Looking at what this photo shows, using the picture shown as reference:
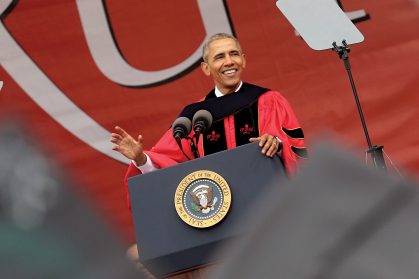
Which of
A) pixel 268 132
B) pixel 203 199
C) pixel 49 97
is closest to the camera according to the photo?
pixel 203 199

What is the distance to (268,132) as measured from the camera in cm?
233

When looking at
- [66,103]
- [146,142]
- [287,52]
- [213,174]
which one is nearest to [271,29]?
[287,52]

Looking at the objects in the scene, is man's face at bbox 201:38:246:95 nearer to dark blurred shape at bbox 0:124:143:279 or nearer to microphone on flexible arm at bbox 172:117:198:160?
microphone on flexible arm at bbox 172:117:198:160

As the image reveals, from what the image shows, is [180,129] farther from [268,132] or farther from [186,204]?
[268,132]

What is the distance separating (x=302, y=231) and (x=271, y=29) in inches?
149

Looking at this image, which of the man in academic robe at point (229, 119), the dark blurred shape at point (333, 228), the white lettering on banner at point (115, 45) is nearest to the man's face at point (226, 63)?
the man in academic robe at point (229, 119)

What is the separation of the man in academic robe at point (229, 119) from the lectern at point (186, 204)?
0.42 m

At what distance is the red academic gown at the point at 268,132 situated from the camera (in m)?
2.26

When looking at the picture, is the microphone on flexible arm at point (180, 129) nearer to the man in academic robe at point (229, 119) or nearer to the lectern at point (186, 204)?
the lectern at point (186, 204)

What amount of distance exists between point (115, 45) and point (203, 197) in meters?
2.70

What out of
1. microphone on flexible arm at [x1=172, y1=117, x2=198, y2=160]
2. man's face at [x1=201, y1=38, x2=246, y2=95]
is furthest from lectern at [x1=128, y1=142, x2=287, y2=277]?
man's face at [x1=201, y1=38, x2=246, y2=95]

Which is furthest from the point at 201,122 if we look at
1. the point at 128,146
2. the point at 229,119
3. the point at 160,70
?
the point at 160,70

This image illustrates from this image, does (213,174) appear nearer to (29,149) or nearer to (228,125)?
(228,125)

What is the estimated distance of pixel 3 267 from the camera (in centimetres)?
33
